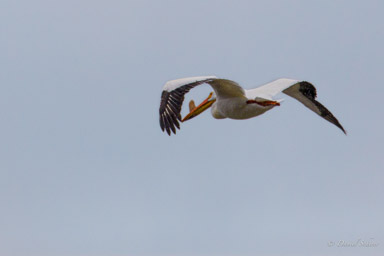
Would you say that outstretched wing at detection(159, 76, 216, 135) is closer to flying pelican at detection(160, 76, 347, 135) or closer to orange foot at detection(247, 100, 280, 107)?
flying pelican at detection(160, 76, 347, 135)

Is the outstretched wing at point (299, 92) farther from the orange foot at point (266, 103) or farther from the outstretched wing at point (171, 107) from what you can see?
the outstretched wing at point (171, 107)

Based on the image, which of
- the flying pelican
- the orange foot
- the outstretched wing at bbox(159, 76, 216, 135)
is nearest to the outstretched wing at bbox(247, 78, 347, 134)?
the flying pelican

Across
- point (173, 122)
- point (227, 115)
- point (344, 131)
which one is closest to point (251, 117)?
point (227, 115)

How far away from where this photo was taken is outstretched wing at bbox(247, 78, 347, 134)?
1744cm

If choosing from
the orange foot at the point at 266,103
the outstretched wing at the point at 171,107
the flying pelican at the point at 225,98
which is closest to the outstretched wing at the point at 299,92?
A: the flying pelican at the point at 225,98

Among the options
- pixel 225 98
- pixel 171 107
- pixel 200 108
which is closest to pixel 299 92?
pixel 200 108

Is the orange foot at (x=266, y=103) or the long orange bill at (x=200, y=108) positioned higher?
the long orange bill at (x=200, y=108)

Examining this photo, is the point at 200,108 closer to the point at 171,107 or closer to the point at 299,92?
the point at 171,107

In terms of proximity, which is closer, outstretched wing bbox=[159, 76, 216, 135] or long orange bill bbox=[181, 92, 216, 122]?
outstretched wing bbox=[159, 76, 216, 135]

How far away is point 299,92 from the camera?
19062 millimetres

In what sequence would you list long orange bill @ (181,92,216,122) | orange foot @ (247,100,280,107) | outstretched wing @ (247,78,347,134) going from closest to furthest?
1. orange foot @ (247,100,280,107)
2. outstretched wing @ (247,78,347,134)
3. long orange bill @ (181,92,216,122)

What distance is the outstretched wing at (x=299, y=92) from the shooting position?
1744 centimetres

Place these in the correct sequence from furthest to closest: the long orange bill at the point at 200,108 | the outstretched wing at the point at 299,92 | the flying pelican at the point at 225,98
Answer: the long orange bill at the point at 200,108, the outstretched wing at the point at 299,92, the flying pelican at the point at 225,98

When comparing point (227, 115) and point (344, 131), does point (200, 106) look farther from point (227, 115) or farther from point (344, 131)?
point (344, 131)
